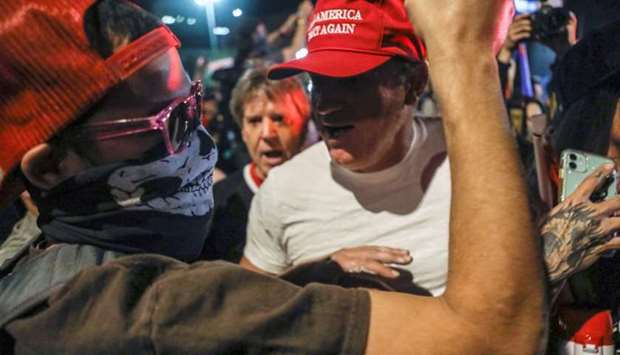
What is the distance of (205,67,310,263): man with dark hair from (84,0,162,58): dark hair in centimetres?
208

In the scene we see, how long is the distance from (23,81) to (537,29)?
8.63 feet

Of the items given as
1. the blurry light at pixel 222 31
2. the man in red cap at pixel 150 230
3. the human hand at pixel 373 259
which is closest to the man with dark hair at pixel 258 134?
the human hand at pixel 373 259

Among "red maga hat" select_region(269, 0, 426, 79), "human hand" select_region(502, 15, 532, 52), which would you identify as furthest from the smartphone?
"human hand" select_region(502, 15, 532, 52)

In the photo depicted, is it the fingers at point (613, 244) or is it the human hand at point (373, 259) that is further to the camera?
the human hand at point (373, 259)

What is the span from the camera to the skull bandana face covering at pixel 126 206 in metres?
1.32

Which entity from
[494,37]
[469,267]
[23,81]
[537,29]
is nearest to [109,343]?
[23,81]

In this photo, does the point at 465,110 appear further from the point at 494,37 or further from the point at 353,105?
the point at 353,105

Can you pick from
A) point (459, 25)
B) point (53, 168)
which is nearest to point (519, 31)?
point (459, 25)

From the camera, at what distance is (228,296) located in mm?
1167

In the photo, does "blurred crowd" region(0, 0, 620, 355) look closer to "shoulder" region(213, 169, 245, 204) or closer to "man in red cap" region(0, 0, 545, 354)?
"man in red cap" region(0, 0, 545, 354)

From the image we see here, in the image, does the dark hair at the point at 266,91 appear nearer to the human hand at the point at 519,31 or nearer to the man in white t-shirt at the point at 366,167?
the human hand at the point at 519,31

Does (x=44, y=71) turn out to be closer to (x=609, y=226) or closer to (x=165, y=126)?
(x=165, y=126)

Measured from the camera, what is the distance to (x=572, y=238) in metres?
1.34

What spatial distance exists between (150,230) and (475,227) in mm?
744
